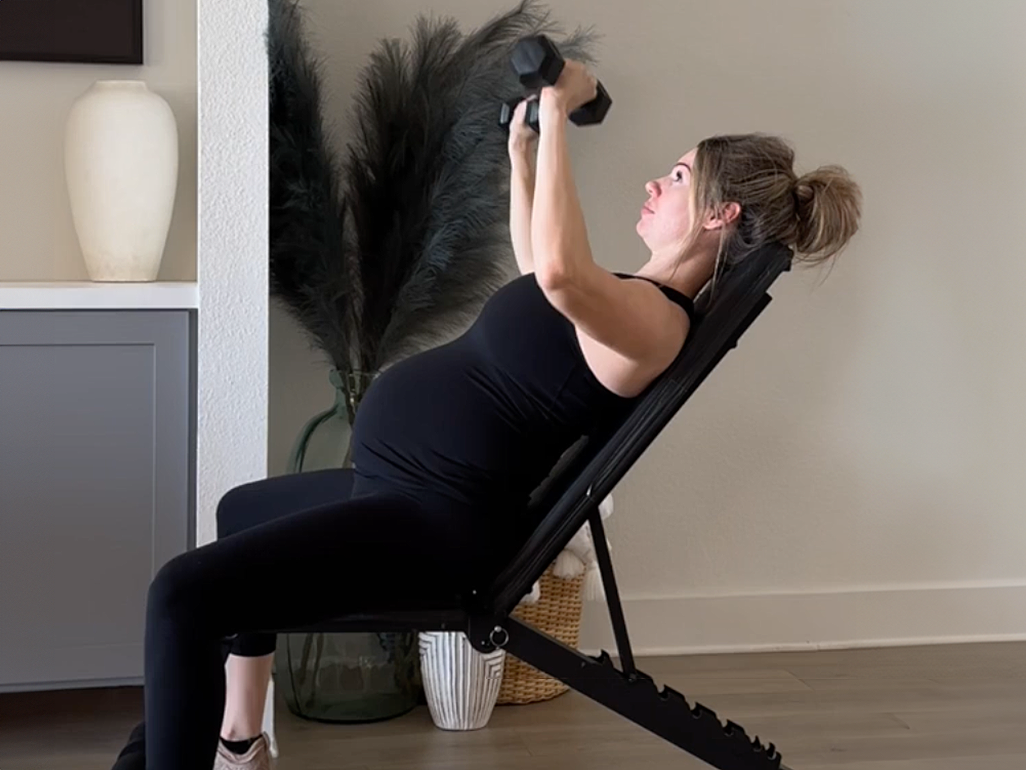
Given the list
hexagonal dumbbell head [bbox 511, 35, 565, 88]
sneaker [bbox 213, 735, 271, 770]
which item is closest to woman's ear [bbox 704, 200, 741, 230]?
hexagonal dumbbell head [bbox 511, 35, 565, 88]

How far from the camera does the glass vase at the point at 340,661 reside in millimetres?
2811

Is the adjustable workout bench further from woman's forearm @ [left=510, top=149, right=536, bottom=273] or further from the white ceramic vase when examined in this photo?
the white ceramic vase

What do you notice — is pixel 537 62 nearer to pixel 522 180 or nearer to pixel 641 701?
pixel 522 180

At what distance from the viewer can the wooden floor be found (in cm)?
262

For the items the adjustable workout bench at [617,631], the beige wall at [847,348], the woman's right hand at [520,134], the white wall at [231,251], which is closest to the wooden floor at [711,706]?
the beige wall at [847,348]

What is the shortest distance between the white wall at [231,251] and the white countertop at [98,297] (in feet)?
0.17

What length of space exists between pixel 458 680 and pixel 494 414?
3.00 ft

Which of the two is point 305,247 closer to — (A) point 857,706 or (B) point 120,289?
(B) point 120,289

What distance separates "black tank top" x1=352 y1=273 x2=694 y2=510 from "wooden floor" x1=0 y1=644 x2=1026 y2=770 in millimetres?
804

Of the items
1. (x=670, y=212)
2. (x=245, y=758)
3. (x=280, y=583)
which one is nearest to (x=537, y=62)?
(x=670, y=212)

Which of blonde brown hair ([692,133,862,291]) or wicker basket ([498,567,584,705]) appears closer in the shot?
blonde brown hair ([692,133,862,291])

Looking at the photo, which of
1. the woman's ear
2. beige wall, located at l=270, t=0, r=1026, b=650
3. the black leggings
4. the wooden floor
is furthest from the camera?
beige wall, located at l=270, t=0, r=1026, b=650

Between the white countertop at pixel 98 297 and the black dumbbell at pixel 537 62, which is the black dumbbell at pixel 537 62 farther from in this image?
the white countertop at pixel 98 297

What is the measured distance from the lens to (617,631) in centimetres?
205
